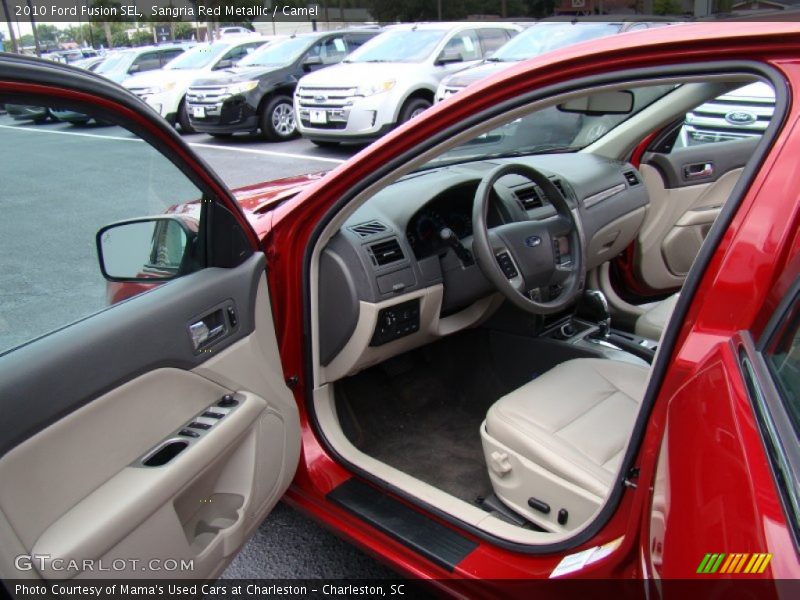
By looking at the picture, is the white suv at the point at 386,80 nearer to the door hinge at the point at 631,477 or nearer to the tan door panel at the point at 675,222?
the tan door panel at the point at 675,222

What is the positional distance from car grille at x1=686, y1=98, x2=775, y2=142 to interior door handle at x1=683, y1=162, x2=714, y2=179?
1722mm

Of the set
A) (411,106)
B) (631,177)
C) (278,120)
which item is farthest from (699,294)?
(278,120)

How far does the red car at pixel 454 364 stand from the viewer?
1.12m

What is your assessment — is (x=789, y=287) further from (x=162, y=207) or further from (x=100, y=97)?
(x=162, y=207)

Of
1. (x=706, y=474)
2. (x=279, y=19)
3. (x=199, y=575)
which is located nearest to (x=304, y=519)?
(x=199, y=575)

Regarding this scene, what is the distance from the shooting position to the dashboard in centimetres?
226

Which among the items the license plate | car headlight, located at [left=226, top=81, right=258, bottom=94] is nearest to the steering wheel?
the license plate

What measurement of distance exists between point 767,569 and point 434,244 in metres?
1.85

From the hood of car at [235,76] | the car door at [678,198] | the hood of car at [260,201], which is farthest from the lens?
the hood of car at [235,76]

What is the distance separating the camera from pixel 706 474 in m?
0.99

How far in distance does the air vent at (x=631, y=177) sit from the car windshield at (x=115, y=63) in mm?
14662

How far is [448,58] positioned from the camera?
31.9 feet

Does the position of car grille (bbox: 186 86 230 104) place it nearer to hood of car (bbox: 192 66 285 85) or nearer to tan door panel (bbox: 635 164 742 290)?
hood of car (bbox: 192 66 285 85)

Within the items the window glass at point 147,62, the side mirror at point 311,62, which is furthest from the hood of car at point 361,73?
the window glass at point 147,62
